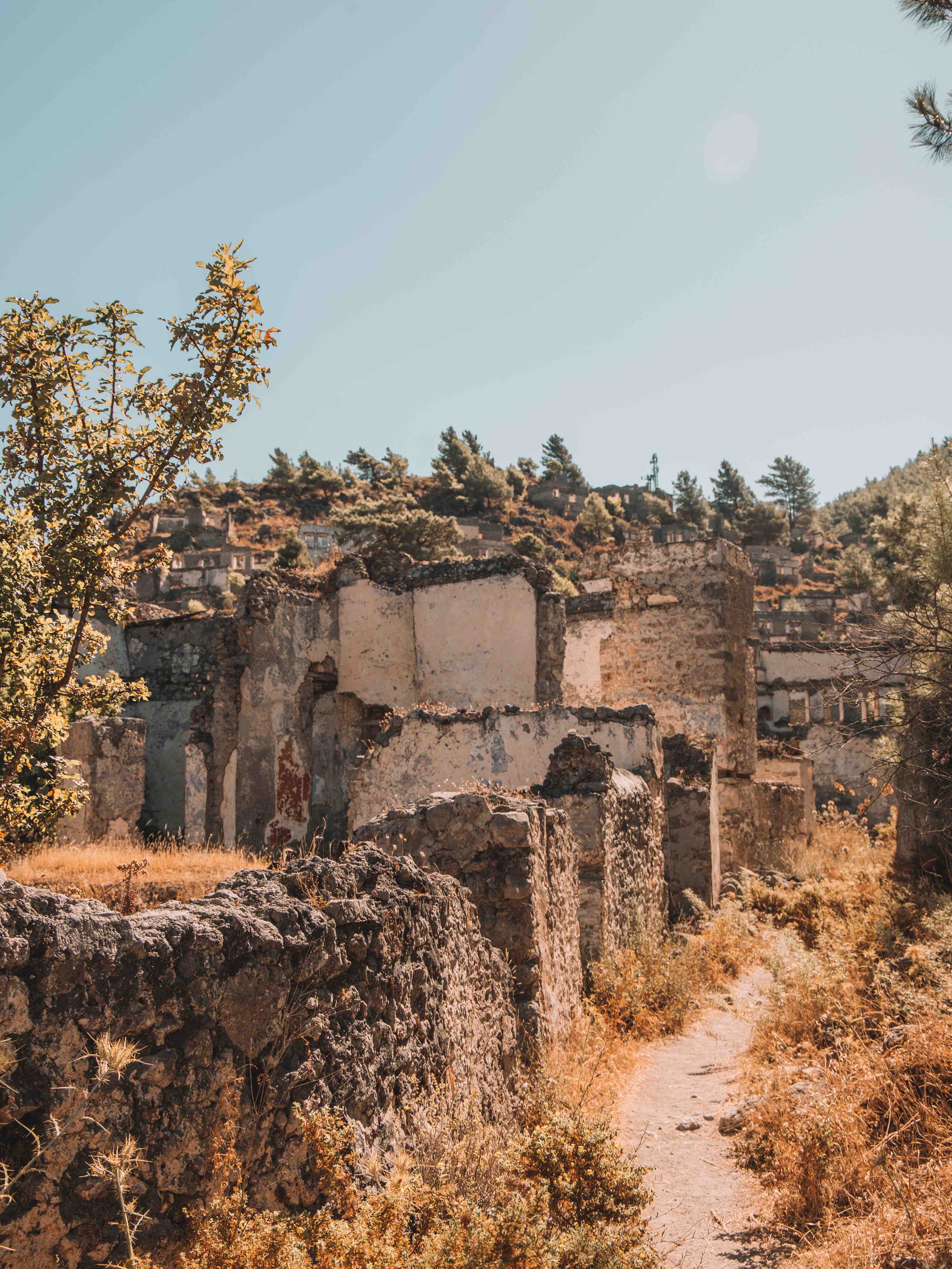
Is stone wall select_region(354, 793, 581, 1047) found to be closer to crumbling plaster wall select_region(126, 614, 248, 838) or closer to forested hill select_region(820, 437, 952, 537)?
crumbling plaster wall select_region(126, 614, 248, 838)

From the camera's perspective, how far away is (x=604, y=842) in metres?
8.77

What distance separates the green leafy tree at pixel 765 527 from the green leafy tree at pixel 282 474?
111 feet

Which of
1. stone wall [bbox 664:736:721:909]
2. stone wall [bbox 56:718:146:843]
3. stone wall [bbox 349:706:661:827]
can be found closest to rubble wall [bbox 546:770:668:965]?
stone wall [bbox 349:706:661:827]

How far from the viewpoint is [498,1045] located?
5.31 m

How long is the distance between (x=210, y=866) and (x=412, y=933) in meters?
6.15

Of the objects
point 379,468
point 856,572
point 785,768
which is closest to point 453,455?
point 379,468

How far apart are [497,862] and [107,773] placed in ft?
27.0

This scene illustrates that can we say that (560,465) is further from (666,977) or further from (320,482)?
(666,977)

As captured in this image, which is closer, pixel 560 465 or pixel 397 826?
pixel 397 826

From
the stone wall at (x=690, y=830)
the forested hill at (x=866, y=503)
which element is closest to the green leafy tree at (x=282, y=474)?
the forested hill at (x=866, y=503)

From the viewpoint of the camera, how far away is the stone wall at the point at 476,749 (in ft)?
34.5

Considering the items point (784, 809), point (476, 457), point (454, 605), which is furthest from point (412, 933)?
point (476, 457)

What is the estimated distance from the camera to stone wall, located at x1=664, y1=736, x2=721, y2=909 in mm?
12711

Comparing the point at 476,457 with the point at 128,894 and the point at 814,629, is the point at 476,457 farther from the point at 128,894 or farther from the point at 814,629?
the point at 128,894
